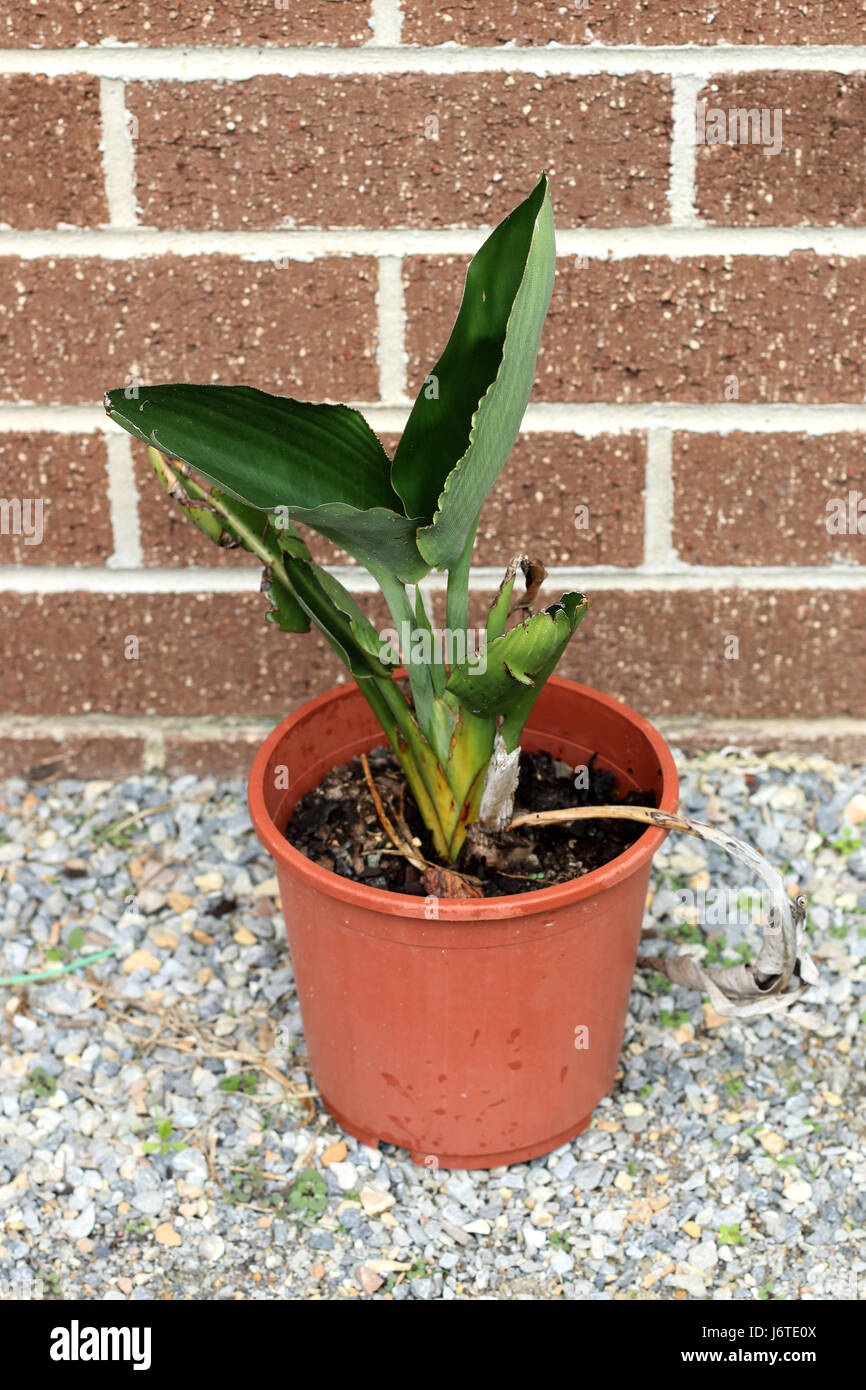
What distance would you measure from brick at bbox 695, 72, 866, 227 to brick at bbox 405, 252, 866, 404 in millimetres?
46

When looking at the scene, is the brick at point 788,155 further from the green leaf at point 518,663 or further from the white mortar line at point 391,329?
the green leaf at point 518,663

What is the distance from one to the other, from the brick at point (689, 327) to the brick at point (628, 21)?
0.20 metres

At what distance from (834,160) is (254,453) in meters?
0.75

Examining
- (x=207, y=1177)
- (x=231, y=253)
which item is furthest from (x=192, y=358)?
(x=207, y=1177)

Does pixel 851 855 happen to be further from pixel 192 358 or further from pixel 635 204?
pixel 192 358

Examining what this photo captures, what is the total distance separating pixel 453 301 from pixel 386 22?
0.87 ft

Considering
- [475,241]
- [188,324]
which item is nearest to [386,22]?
[475,241]

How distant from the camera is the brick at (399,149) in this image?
4.10ft

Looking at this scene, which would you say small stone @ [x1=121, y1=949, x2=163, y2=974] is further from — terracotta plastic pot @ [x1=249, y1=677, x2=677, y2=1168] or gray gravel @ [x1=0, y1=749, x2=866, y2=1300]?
terracotta plastic pot @ [x1=249, y1=677, x2=677, y2=1168]

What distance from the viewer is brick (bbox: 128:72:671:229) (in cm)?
125

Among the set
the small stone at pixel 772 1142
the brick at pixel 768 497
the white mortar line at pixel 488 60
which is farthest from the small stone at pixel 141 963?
the white mortar line at pixel 488 60

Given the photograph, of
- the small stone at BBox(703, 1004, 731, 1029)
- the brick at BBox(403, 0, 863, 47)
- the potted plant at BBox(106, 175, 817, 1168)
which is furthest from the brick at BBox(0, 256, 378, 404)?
the small stone at BBox(703, 1004, 731, 1029)

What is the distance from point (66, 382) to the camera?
54.0 inches

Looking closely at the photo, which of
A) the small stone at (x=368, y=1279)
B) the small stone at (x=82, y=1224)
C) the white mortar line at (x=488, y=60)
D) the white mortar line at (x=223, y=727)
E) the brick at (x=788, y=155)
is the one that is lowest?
the small stone at (x=368, y=1279)
